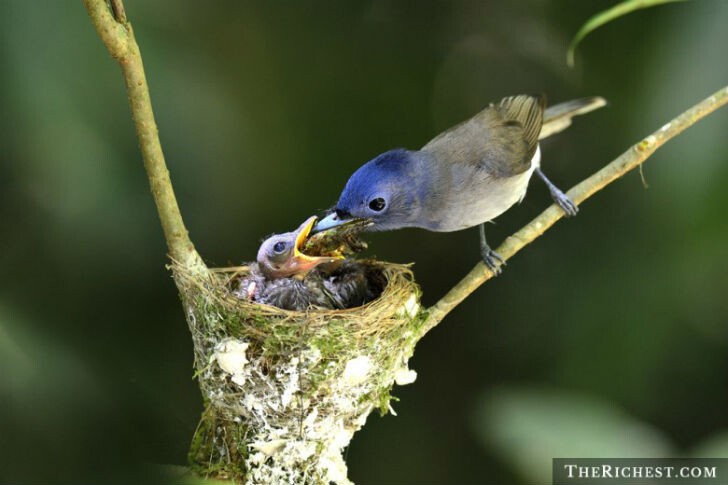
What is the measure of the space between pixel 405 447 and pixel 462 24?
2.48 meters

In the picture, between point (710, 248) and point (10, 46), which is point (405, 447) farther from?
point (10, 46)

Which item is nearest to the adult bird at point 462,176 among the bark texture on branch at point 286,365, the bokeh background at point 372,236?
the bark texture on branch at point 286,365

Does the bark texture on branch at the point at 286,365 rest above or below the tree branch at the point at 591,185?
below

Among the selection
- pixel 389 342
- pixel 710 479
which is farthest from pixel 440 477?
pixel 710 479

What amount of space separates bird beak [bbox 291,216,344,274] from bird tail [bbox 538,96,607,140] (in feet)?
4.48

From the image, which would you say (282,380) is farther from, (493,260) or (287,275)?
(493,260)

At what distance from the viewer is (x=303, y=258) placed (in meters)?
3.45

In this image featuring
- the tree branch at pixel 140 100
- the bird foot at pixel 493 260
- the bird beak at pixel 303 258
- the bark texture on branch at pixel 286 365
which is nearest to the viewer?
the tree branch at pixel 140 100

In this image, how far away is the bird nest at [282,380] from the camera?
272 centimetres

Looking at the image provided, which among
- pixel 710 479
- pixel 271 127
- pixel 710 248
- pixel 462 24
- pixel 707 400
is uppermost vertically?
pixel 462 24

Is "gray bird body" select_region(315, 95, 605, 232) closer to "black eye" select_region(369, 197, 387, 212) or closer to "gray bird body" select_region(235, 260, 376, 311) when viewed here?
"black eye" select_region(369, 197, 387, 212)

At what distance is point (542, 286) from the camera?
4.40 m

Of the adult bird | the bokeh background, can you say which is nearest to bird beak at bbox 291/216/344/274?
the adult bird

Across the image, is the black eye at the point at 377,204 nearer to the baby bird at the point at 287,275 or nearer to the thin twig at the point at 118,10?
the baby bird at the point at 287,275
